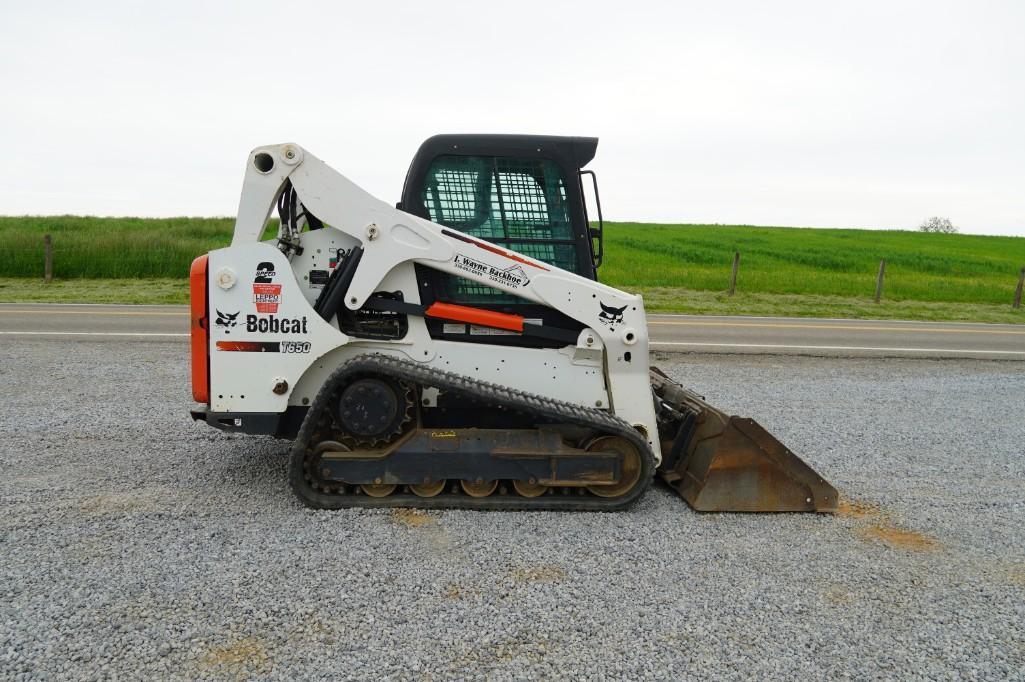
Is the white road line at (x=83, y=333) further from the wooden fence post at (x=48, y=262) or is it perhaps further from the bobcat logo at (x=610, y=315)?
the wooden fence post at (x=48, y=262)

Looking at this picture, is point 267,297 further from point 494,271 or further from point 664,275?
point 664,275

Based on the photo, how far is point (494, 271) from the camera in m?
5.32

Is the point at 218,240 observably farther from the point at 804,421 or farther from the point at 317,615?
the point at 317,615

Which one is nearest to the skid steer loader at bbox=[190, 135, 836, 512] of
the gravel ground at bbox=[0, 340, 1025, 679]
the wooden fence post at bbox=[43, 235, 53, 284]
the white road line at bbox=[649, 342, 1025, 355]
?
the gravel ground at bbox=[0, 340, 1025, 679]

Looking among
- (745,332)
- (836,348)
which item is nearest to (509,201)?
(836,348)

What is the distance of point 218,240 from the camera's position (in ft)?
88.4

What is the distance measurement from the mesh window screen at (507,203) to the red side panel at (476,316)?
19cm

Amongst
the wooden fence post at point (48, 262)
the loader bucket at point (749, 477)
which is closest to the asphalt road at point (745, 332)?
the wooden fence post at point (48, 262)

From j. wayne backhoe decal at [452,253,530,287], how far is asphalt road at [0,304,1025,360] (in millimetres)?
7573

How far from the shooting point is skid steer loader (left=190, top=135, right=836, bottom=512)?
5.11m

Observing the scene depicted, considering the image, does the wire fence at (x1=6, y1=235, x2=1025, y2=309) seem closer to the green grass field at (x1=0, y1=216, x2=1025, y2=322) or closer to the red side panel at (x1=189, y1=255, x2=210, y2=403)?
the green grass field at (x1=0, y1=216, x2=1025, y2=322)

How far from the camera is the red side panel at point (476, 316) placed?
5344 millimetres

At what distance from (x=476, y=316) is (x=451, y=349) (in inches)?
10.7

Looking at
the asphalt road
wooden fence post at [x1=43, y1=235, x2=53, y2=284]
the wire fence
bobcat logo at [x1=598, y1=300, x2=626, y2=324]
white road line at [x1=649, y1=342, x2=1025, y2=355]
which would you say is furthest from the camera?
the wire fence
